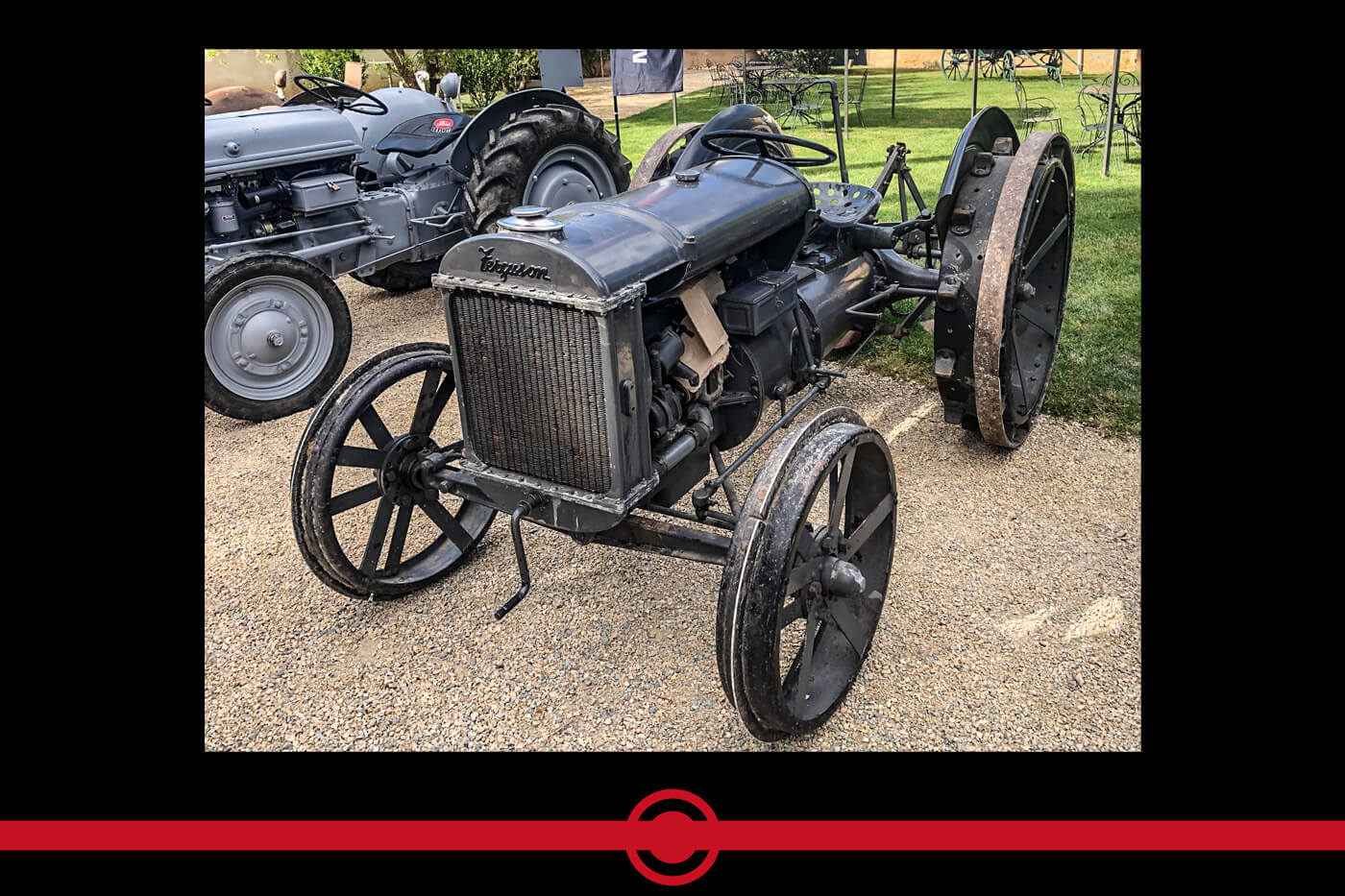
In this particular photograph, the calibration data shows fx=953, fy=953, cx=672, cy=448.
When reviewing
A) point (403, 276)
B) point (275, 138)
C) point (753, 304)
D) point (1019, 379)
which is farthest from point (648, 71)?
point (753, 304)

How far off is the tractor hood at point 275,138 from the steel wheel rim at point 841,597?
164 inches

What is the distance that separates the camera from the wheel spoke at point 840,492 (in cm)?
258

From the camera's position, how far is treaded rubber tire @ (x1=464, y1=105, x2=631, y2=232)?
5.41 meters

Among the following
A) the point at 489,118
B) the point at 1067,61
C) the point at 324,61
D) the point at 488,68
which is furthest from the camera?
the point at 1067,61

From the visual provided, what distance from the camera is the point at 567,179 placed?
584 centimetres

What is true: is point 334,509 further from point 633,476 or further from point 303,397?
point 303,397

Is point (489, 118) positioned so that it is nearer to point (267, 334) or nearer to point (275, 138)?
point (275, 138)

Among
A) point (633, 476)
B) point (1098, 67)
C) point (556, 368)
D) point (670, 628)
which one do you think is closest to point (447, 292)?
point (556, 368)

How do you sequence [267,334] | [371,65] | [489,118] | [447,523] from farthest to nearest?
1. [371,65]
2. [489,118]
3. [267,334]
4. [447,523]

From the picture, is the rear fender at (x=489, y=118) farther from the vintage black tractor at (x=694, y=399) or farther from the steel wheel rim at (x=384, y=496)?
the steel wheel rim at (x=384, y=496)

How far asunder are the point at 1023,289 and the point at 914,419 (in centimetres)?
101

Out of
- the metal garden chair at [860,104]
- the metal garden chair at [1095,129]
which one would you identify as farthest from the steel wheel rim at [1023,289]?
the metal garden chair at [860,104]

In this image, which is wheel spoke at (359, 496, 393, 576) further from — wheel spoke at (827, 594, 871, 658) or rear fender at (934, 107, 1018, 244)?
rear fender at (934, 107, 1018, 244)

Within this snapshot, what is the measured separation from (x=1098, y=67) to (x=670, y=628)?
64.6 ft
